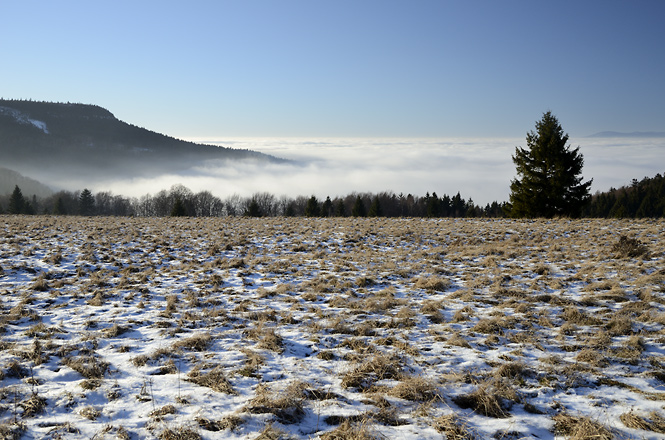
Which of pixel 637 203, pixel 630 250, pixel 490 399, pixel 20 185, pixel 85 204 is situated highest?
pixel 637 203

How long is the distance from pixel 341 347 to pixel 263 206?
118 m

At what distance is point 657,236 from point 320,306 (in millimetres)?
14551

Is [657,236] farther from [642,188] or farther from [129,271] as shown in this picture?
[642,188]

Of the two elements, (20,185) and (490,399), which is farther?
(20,185)

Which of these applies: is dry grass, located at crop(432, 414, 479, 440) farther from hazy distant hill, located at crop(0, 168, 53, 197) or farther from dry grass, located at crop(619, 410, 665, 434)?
hazy distant hill, located at crop(0, 168, 53, 197)

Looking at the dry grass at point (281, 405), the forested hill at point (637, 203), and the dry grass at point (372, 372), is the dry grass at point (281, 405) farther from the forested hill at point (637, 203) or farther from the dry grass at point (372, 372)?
the forested hill at point (637, 203)

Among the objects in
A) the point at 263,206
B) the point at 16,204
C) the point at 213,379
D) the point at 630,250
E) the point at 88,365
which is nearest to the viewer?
the point at 213,379

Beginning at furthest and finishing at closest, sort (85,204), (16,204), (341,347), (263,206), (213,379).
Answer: (263,206)
(85,204)
(16,204)
(341,347)
(213,379)

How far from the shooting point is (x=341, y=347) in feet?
19.8

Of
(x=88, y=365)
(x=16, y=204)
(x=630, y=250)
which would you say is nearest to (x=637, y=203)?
(x=630, y=250)

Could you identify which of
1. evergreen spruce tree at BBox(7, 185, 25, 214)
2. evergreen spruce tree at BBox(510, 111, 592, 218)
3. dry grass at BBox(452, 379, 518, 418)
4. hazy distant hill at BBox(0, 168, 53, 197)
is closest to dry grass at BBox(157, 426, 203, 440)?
dry grass at BBox(452, 379, 518, 418)

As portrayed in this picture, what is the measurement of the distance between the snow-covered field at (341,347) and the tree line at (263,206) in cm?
5337

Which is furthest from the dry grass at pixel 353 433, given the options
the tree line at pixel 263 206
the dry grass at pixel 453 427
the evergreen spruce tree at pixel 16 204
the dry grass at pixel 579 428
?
the evergreen spruce tree at pixel 16 204

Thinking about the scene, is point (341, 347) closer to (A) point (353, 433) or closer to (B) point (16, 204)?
(A) point (353, 433)
